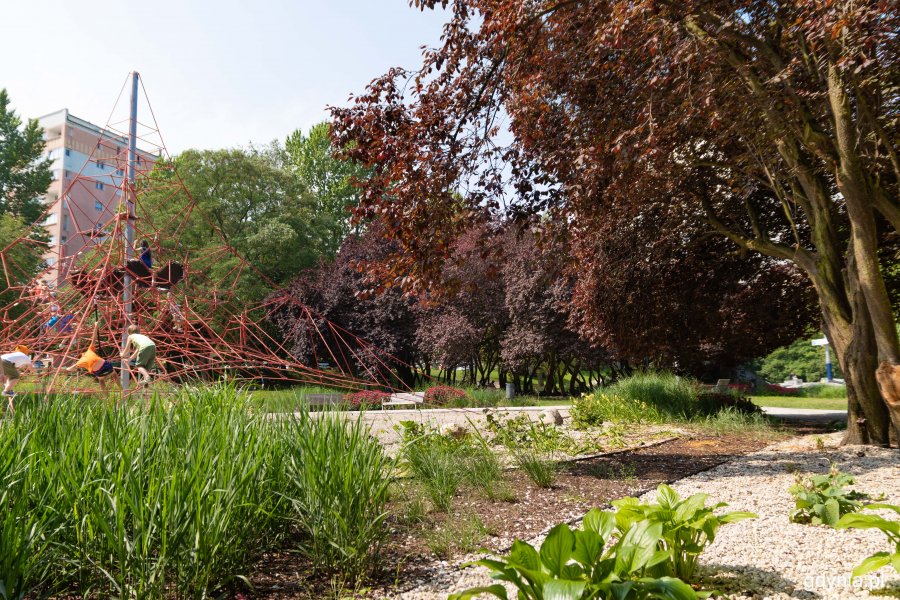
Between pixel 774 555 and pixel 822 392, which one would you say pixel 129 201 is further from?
pixel 822 392

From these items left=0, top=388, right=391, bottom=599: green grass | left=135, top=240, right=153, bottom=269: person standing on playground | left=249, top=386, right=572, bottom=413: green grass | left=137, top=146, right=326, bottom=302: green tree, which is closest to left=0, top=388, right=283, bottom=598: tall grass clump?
left=0, top=388, right=391, bottom=599: green grass

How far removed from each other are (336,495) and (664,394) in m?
9.26

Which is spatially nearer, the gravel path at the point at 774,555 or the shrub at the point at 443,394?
the gravel path at the point at 774,555

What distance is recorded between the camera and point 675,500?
9.04ft

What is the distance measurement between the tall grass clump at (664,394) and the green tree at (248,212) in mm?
16099

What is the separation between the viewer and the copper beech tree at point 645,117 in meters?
5.46

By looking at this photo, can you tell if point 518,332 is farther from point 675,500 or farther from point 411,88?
point 675,500

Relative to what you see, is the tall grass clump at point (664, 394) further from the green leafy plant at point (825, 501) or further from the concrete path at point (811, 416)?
the green leafy plant at point (825, 501)

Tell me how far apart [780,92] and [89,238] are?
7693 mm

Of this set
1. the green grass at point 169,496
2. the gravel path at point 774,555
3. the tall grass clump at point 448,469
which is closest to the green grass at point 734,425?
the gravel path at point 774,555

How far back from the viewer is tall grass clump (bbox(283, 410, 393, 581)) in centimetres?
279

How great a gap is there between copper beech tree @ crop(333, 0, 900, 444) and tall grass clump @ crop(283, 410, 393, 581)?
2.90 m

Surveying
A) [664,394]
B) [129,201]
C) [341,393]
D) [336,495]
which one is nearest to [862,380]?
[664,394]

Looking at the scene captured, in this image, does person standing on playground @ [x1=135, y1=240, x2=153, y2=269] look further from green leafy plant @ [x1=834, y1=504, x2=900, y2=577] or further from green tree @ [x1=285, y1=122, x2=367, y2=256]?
green tree @ [x1=285, y1=122, x2=367, y2=256]
